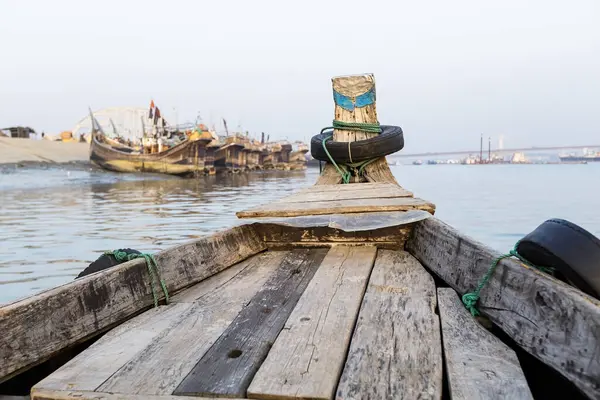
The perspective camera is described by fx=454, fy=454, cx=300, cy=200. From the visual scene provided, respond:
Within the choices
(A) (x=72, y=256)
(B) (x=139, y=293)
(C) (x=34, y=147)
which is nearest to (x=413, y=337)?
(B) (x=139, y=293)

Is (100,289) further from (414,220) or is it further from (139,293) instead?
(414,220)

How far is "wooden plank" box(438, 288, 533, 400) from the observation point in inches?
53.3

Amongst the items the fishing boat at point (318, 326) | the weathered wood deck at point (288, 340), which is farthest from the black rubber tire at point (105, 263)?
the weathered wood deck at point (288, 340)

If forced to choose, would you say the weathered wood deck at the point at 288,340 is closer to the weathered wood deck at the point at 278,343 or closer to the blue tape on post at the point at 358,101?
the weathered wood deck at the point at 278,343

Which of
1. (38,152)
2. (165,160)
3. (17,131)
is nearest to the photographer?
(165,160)

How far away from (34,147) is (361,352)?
171 ft

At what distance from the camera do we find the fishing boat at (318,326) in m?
1.40

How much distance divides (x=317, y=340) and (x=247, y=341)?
0.91 feet

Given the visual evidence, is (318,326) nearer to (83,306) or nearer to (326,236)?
(83,306)

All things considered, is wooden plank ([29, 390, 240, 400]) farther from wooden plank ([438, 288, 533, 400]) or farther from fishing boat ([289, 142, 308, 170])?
fishing boat ([289, 142, 308, 170])

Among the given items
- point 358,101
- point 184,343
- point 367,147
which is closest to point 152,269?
point 184,343

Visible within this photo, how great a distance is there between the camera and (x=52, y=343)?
1.71m

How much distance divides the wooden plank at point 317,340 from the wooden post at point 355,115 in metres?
2.06

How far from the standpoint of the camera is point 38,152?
144ft
